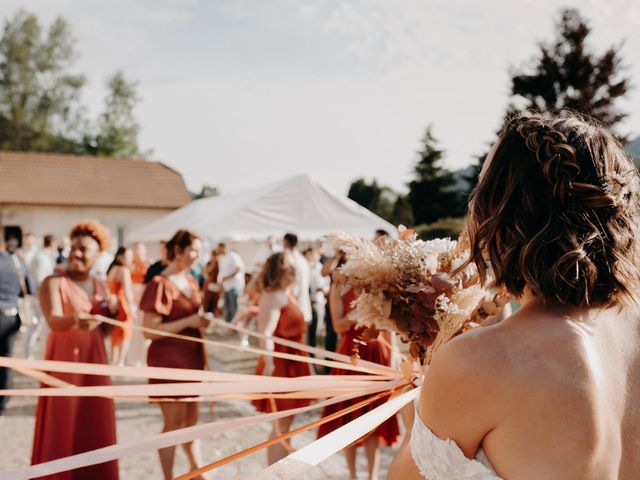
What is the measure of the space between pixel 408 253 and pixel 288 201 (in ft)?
34.6

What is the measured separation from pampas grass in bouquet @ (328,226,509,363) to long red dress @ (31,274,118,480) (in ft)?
8.31

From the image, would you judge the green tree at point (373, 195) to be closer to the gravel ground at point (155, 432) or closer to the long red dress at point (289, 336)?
the gravel ground at point (155, 432)

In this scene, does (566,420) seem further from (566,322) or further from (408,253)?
(408,253)

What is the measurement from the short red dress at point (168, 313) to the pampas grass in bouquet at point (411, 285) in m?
2.43

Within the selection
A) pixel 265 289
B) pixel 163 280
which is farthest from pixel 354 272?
pixel 265 289

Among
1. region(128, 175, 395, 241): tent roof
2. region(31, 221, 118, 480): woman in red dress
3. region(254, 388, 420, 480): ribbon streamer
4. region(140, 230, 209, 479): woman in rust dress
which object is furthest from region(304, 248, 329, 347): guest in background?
region(254, 388, 420, 480): ribbon streamer

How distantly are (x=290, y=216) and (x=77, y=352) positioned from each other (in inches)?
333

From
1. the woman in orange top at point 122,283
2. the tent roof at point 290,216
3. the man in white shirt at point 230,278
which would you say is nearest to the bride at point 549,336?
the woman in orange top at point 122,283

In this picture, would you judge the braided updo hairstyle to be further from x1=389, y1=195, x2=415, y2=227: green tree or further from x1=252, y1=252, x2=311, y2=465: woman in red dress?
x1=389, y1=195, x2=415, y2=227: green tree

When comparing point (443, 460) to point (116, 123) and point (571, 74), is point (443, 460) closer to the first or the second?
point (571, 74)

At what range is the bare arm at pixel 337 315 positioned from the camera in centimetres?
497

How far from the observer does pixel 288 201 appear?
12930 mm

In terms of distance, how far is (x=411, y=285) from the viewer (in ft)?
7.77

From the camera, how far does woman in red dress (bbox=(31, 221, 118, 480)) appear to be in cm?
414
